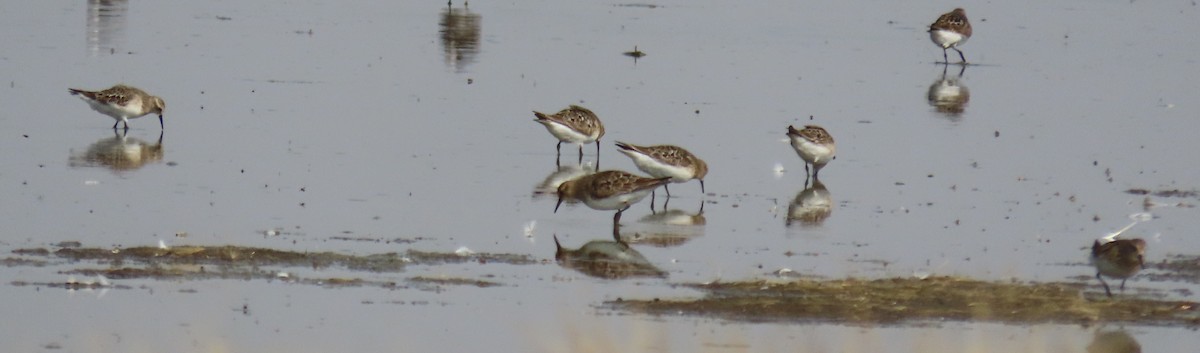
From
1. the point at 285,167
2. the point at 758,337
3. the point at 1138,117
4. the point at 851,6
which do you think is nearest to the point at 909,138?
the point at 1138,117

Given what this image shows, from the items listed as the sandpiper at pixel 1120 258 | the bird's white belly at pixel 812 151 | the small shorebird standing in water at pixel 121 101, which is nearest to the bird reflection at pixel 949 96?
the bird's white belly at pixel 812 151

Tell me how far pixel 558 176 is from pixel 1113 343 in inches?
346

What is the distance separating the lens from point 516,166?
72.5 ft

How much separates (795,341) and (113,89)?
12441mm

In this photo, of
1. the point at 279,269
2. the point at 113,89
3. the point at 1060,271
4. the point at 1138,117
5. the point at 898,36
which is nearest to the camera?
the point at 279,269

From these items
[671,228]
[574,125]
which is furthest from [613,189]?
[574,125]

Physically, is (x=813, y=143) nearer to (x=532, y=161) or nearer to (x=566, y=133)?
(x=566, y=133)

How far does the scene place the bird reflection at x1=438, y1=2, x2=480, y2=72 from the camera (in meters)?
32.5

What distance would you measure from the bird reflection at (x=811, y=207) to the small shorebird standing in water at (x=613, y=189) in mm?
1657

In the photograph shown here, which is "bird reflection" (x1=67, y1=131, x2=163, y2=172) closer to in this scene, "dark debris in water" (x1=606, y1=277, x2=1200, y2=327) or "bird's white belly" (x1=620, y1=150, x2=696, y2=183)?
"bird's white belly" (x1=620, y1=150, x2=696, y2=183)

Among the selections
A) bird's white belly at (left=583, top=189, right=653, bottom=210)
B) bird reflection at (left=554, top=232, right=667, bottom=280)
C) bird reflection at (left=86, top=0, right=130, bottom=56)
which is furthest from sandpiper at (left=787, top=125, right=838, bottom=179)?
bird reflection at (left=86, top=0, right=130, bottom=56)

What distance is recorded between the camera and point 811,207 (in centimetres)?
2000

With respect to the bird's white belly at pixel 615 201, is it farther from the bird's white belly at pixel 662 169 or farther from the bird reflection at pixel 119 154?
the bird reflection at pixel 119 154

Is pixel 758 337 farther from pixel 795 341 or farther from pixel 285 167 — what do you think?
pixel 285 167
